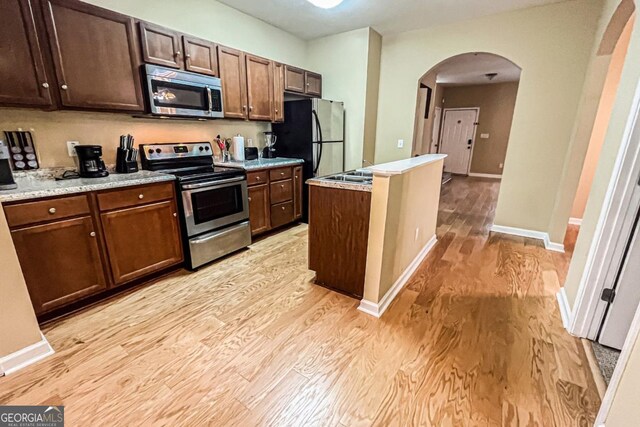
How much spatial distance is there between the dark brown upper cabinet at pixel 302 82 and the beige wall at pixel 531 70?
3.64 ft

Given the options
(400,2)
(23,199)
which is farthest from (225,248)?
(400,2)

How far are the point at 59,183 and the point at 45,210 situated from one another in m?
0.32

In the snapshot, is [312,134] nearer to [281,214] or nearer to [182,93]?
[281,214]

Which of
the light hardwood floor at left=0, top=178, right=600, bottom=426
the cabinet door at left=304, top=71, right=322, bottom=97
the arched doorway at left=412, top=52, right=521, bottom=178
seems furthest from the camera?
the arched doorway at left=412, top=52, right=521, bottom=178

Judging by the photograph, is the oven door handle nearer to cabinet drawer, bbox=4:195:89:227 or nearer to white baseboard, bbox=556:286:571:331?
cabinet drawer, bbox=4:195:89:227

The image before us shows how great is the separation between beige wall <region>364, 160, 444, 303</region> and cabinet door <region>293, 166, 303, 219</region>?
5.70 ft

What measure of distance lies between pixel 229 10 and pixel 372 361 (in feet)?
12.5

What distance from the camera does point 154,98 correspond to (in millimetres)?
2449

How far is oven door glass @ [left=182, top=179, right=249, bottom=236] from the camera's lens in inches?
98.3

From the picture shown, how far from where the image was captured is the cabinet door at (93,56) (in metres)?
1.96

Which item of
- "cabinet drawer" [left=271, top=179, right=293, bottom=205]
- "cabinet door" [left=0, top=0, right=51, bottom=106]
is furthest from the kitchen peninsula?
"cabinet door" [left=0, top=0, right=51, bottom=106]

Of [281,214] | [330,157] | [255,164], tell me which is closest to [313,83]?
[330,157]

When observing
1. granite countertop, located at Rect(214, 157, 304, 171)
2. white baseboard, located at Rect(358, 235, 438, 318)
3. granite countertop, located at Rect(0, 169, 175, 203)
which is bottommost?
white baseboard, located at Rect(358, 235, 438, 318)

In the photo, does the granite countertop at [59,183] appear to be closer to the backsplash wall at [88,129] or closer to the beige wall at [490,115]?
the backsplash wall at [88,129]
